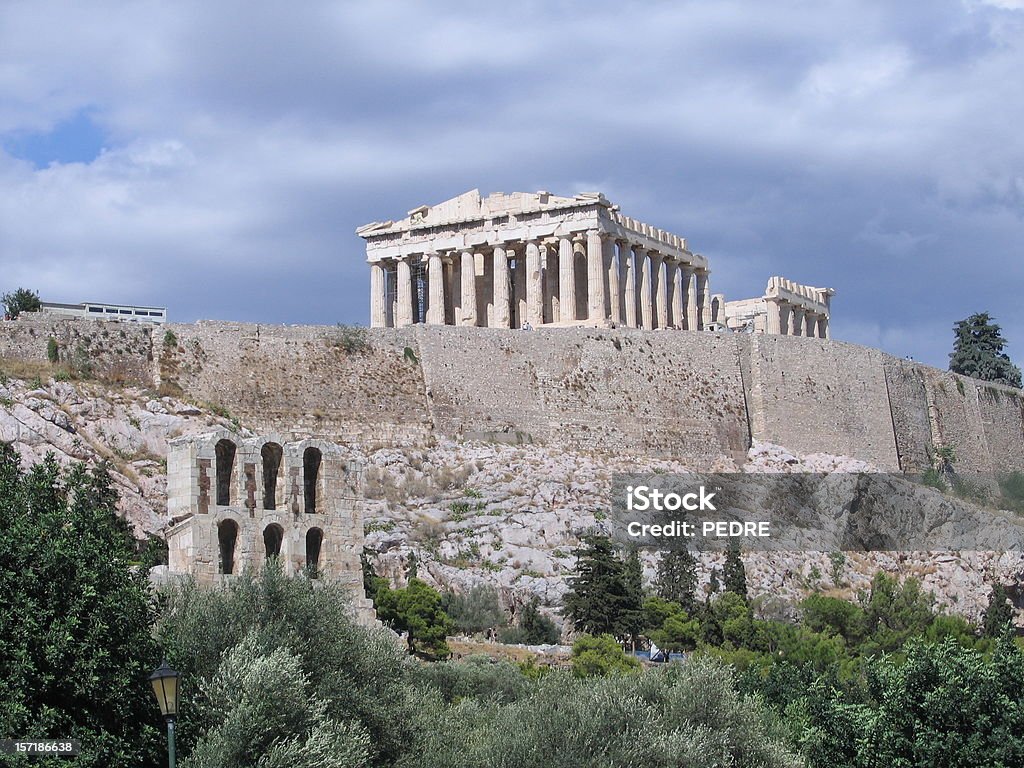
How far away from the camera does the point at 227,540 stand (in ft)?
105

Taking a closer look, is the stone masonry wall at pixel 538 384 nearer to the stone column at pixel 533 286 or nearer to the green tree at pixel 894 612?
the stone column at pixel 533 286

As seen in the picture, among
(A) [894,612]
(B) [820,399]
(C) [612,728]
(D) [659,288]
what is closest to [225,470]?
(C) [612,728]

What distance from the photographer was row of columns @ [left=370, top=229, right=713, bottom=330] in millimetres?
64125

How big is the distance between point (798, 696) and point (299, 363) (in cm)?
2451

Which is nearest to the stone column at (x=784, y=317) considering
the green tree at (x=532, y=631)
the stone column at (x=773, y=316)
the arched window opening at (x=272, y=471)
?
the stone column at (x=773, y=316)

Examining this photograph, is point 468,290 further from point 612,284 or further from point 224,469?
point 224,469

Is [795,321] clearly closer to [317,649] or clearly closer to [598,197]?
[598,197]

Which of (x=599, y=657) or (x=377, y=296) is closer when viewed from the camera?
Result: (x=599, y=657)

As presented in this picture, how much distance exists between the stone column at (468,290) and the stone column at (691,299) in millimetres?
9880

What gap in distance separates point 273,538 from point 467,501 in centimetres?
2049

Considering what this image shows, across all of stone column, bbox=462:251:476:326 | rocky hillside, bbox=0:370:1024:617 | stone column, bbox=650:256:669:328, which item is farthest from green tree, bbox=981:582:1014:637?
stone column, bbox=462:251:476:326

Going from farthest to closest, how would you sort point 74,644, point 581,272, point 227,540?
1. point 581,272
2. point 227,540
3. point 74,644

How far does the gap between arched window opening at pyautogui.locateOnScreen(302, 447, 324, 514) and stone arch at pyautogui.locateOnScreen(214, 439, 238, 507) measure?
1.72 meters

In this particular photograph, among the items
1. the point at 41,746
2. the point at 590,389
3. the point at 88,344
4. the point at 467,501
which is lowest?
the point at 41,746
